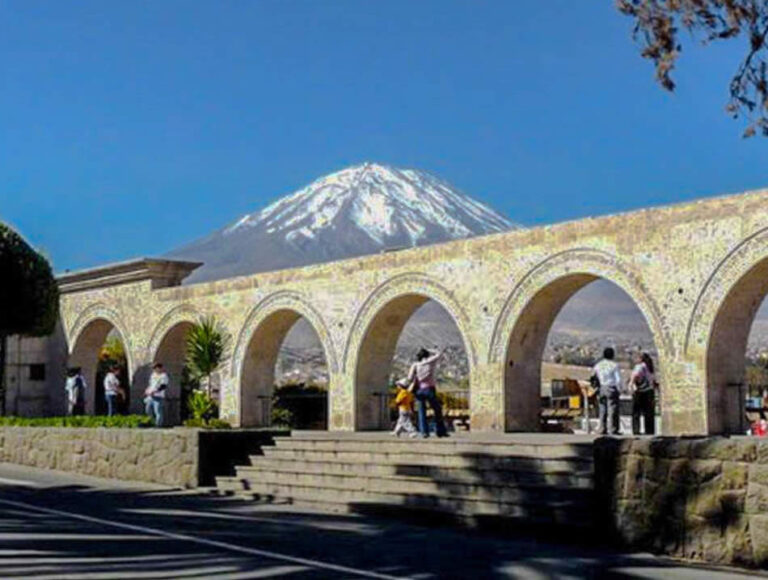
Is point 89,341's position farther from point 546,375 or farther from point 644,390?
point 644,390

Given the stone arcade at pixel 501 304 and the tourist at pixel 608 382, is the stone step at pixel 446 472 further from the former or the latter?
the stone arcade at pixel 501 304

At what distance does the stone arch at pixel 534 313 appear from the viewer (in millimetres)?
18656

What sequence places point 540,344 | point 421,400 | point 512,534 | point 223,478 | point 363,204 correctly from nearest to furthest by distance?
1. point 512,534
2. point 223,478
3. point 421,400
4. point 540,344
5. point 363,204

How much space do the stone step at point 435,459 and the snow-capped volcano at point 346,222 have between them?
94699 millimetres

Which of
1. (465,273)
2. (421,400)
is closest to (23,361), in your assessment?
(465,273)

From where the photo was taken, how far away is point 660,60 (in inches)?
483

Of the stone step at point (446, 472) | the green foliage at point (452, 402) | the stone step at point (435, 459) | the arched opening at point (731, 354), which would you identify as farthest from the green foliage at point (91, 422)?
the green foliage at point (452, 402)

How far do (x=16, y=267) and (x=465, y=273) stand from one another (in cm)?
1114

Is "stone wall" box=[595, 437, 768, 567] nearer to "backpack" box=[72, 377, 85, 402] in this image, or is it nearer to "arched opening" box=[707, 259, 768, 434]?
"arched opening" box=[707, 259, 768, 434]

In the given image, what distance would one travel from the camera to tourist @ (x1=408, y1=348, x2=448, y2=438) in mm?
16953

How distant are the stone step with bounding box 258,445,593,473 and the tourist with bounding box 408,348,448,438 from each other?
180cm

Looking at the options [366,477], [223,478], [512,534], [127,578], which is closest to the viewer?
[127,578]

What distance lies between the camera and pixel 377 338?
2364 cm

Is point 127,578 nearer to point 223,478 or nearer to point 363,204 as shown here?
point 223,478
